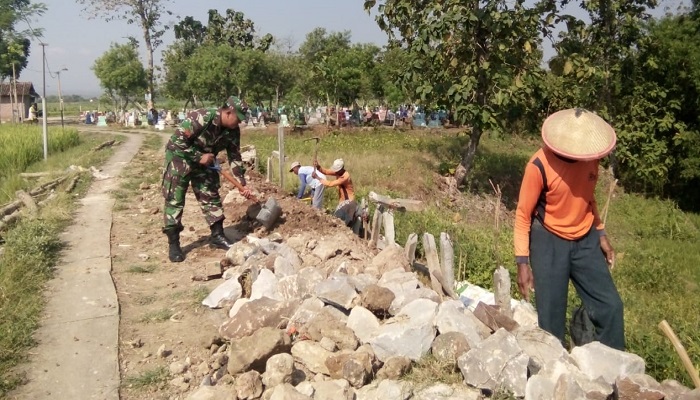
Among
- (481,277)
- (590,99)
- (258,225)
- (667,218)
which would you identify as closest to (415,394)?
(481,277)

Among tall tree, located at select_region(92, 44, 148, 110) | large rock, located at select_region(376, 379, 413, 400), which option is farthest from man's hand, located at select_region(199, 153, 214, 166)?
tall tree, located at select_region(92, 44, 148, 110)

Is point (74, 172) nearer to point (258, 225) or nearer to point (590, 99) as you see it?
point (258, 225)

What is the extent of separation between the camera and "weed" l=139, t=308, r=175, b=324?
4.44 m

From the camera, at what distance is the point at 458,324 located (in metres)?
3.53

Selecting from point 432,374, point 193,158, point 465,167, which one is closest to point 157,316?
point 193,158

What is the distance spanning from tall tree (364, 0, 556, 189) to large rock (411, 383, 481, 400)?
9560 millimetres

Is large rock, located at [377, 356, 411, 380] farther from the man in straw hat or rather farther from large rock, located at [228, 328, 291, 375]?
the man in straw hat

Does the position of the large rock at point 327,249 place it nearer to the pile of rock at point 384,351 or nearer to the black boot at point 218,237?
the pile of rock at point 384,351

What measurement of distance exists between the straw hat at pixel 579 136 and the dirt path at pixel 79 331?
109 inches

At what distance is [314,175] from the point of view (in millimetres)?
8805

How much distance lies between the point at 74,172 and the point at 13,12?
1077 cm

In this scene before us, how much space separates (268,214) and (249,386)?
337cm

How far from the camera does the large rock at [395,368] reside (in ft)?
10.8

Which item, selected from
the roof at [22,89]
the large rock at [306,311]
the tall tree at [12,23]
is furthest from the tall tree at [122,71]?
the large rock at [306,311]
